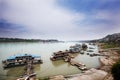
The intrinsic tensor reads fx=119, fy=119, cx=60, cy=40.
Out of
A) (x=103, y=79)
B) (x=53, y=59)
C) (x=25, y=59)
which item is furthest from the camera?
(x=53, y=59)

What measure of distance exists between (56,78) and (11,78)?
34.9 ft

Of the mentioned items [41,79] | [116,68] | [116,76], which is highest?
[116,68]

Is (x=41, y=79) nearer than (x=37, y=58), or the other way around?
(x=41, y=79)

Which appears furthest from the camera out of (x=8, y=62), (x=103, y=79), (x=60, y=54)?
(x=60, y=54)

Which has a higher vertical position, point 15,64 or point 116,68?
point 116,68

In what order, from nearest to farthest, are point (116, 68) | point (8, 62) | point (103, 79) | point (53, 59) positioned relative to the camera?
point (116, 68)
point (103, 79)
point (8, 62)
point (53, 59)

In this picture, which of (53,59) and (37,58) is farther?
(53,59)

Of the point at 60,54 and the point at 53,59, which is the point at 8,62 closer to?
the point at 53,59

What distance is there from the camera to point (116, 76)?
17.6 m

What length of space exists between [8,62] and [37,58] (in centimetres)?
1097

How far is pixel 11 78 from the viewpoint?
2778 centimetres

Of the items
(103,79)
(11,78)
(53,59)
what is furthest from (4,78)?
(53,59)

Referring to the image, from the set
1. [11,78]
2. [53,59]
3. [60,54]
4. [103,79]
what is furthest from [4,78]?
[60,54]

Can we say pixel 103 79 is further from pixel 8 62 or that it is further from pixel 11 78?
pixel 8 62
